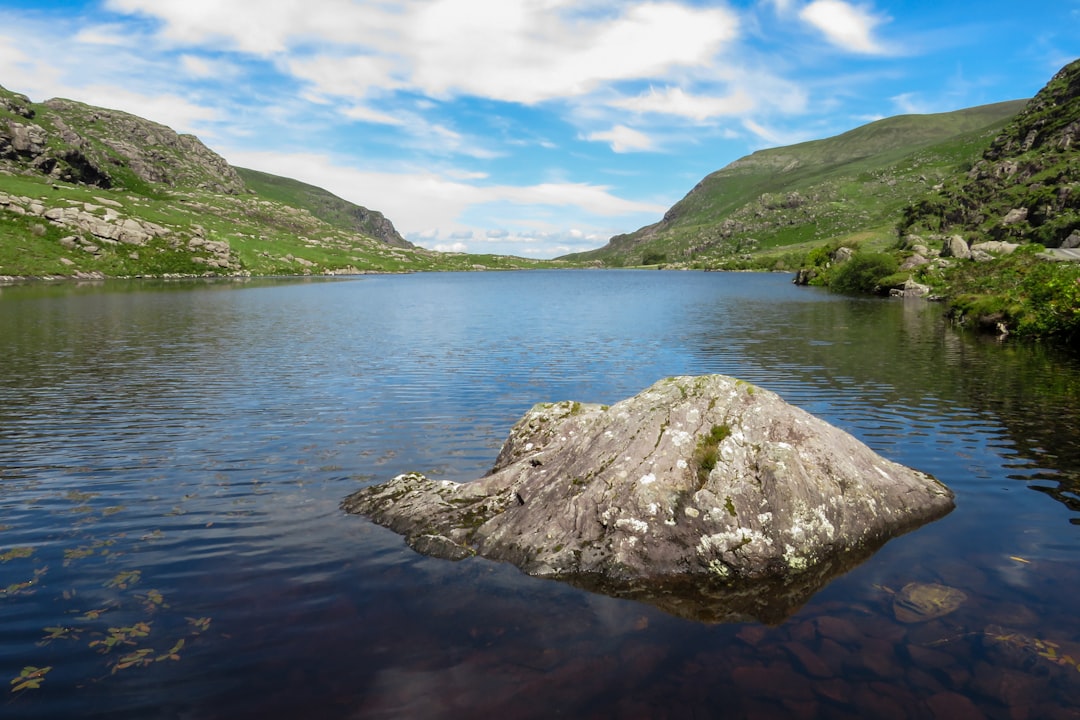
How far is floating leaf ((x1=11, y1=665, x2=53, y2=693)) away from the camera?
9117mm

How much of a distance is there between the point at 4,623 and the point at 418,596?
762 centimetres

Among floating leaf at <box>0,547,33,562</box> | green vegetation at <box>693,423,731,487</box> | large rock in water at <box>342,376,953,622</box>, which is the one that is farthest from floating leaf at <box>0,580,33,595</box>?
green vegetation at <box>693,423,731,487</box>

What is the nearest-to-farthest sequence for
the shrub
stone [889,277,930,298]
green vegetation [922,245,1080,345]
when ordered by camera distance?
green vegetation [922,245,1080,345]
stone [889,277,930,298]
the shrub

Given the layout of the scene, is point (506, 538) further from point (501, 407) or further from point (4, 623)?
point (501, 407)

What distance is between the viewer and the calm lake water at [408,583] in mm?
9086

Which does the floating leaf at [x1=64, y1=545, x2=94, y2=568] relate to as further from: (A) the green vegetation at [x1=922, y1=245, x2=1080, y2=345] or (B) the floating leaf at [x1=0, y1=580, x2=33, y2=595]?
(A) the green vegetation at [x1=922, y1=245, x2=1080, y2=345]

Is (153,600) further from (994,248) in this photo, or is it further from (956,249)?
(956,249)

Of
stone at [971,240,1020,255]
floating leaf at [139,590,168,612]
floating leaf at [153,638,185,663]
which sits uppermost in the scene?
stone at [971,240,1020,255]

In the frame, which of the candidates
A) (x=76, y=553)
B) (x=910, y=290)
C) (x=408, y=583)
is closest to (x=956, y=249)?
(x=910, y=290)

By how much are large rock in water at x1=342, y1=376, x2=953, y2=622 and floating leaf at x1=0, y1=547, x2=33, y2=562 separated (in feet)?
24.4

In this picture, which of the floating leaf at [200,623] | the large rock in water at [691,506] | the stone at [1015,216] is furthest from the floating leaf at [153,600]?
the stone at [1015,216]

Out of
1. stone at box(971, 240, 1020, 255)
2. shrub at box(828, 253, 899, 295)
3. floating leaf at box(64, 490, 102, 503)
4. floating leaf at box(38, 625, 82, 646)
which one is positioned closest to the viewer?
floating leaf at box(38, 625, 82, 646)

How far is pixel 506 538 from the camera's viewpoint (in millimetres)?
14094

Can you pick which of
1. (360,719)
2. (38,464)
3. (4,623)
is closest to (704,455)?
(360,719)
